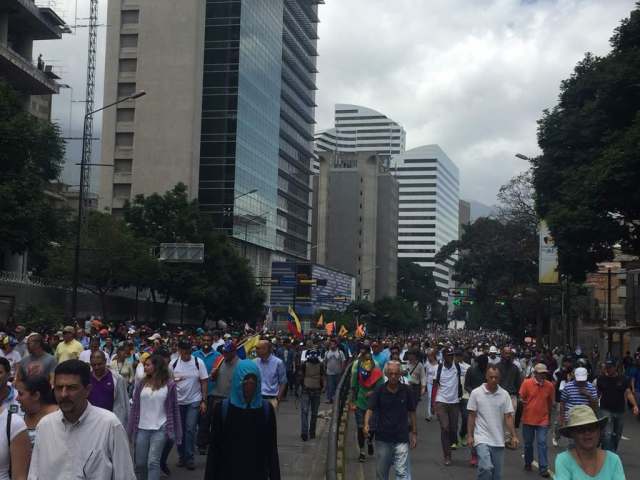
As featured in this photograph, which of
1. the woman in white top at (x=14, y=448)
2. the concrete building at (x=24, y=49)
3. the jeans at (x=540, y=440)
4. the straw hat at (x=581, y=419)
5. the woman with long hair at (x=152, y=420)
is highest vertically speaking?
the concrete building at (x=24, y=49)

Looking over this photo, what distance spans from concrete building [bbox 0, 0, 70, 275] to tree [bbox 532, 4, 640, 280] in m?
28.8

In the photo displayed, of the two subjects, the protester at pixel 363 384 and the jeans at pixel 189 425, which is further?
the protester at pixel 363 384

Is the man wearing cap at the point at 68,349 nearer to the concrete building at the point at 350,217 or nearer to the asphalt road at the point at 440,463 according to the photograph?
the asphalt road at the point at 440,463

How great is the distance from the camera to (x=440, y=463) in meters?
13.5

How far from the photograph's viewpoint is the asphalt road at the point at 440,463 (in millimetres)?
12344

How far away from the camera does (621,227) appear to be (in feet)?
96.1

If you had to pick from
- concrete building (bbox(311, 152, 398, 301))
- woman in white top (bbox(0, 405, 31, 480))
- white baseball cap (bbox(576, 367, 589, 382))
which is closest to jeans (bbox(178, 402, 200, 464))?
white baseball cap (bbox(576, 367, 589, 382))

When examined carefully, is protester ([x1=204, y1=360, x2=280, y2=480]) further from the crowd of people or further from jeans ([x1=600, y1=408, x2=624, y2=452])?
jeans ([x1=600, y1=408, x2=624, y2=452])

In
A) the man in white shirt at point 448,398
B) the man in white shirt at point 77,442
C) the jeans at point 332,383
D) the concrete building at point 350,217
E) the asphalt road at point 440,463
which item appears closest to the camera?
the man in white shirt at point 77,442

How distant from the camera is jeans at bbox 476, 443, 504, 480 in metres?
9.48

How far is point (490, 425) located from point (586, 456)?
5172 mm

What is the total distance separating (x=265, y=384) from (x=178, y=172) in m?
66.4

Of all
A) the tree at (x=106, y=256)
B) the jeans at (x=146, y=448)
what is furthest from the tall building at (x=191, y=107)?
the jeans at (x=146, y=448)

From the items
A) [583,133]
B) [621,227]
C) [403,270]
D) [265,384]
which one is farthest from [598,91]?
[403,270]
